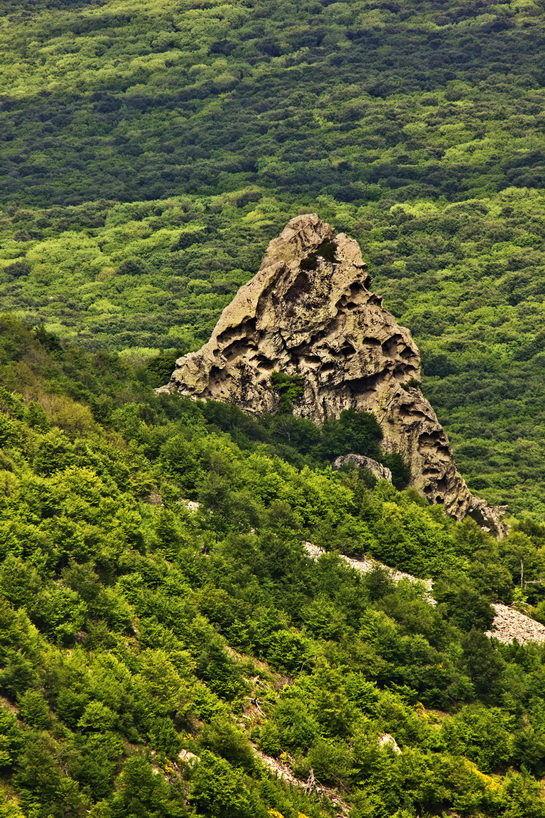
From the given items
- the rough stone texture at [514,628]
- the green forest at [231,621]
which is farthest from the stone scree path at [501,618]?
the green forest at [231,621]

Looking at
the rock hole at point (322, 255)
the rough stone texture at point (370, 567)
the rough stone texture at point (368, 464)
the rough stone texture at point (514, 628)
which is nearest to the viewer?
the rough stone texture at point (514, 628)

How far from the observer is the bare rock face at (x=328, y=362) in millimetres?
102125

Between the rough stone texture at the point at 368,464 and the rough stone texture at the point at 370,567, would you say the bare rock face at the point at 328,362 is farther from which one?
the rough stone texture at the point at 370,567

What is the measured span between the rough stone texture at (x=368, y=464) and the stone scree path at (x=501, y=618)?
37.5ft

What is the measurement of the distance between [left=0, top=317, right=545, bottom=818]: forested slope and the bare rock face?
247 cm

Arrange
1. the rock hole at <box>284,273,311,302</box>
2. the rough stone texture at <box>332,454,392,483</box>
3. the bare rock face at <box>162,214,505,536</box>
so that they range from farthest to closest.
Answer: the rock hole at <box>284,273,311,302</box>, the bare rock face at <box>162,214,505,536</box>, the rough stone texture at <box>332,454,392,483</box>

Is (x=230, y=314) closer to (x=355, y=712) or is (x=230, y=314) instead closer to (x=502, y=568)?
(x=502, y=568)

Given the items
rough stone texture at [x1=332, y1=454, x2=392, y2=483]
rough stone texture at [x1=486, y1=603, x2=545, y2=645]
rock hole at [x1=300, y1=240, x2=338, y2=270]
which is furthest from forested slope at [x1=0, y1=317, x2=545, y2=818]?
rock hole at [x1=300, y1=240, x2=338, y2=270]

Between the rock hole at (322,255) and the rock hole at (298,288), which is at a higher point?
the rock hole at (322,255)

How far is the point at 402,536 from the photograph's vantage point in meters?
90.6

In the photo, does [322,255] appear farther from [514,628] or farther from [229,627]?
[229,627]

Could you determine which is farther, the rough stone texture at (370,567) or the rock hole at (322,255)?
the rock hole at (322,255)

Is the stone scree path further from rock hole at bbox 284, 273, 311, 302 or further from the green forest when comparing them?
rock hole at bbox 284, 273, 311, 302

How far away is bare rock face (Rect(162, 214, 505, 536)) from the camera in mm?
102125
